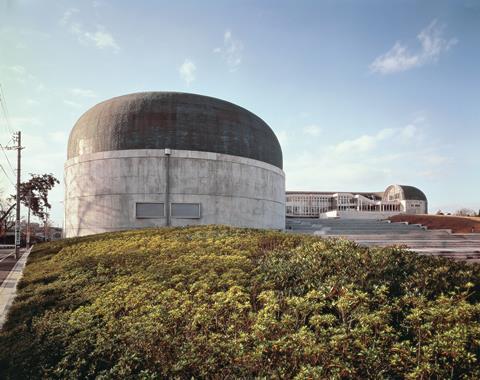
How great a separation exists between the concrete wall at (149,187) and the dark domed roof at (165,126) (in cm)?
80

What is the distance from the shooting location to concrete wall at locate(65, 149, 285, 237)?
2428cm

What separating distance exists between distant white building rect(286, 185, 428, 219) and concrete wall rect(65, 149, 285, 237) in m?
38.6

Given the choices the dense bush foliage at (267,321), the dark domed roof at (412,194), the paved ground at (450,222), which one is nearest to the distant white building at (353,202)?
the dark domed roof at (412,194)

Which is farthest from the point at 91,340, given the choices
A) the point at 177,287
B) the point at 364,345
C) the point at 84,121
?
the point at 84,121

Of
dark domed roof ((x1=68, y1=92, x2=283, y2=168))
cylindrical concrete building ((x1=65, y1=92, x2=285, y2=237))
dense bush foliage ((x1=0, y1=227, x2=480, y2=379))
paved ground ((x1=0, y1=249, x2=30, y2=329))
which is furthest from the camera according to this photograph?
dark domed roof ((x1=68, y1=92, x2=283, y2=168))

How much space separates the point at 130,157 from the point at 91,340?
1978 centimetres

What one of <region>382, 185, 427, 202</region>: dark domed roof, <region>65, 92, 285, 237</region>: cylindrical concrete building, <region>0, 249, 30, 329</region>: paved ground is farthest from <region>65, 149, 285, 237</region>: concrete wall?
<region>382, 185, 427, 202</region>: dark domed roof

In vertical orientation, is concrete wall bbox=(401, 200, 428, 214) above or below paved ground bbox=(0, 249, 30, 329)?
above

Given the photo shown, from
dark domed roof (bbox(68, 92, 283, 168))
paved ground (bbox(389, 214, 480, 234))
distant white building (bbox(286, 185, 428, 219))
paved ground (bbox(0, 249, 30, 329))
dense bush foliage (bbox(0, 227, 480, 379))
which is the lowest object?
paved ground (bbox(0, 249, 30, 329))

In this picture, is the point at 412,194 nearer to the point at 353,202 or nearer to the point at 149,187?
the point at 353,202

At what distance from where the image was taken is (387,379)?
14.4 ft

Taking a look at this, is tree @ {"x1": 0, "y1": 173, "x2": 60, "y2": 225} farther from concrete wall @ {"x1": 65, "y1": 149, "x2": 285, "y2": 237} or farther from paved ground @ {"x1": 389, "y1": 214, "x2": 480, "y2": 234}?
paved ground @ {"x1": 389, "y1": 214, "x2": 480, "y2": 234}

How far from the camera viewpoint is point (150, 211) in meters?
24.2

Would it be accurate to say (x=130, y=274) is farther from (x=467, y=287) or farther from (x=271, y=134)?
(x=271, y=134)
